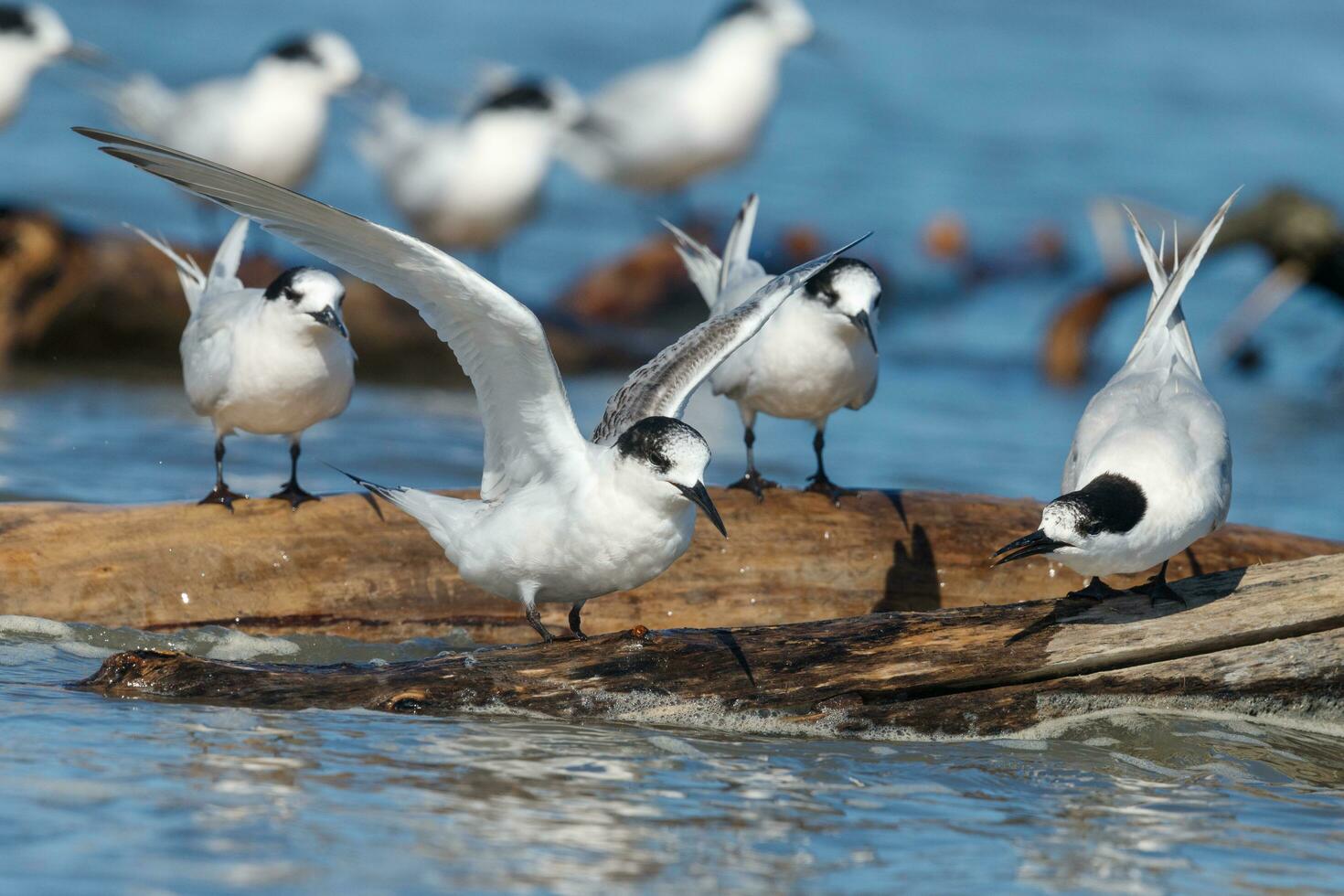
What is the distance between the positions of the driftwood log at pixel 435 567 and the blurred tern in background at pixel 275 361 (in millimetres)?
275

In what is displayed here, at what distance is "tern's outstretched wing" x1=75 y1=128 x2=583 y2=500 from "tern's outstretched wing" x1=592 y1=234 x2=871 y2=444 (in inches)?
14.2

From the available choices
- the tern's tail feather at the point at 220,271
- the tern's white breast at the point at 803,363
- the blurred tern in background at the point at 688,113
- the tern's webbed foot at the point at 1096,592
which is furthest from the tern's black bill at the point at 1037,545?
the blurred tern in background at the point at 688,113

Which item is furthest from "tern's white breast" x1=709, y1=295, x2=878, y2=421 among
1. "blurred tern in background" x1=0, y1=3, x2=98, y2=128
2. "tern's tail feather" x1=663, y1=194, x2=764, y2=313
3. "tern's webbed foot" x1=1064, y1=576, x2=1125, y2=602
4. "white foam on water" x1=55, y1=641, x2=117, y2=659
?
"blurred tern in background" x1=0, y1=3, x2=98, y2=128

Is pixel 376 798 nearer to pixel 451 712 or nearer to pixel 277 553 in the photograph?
pixel 451 712

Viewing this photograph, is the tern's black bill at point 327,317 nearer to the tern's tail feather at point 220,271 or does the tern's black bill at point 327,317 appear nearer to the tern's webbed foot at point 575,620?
the tern's tail feather at point 220,271

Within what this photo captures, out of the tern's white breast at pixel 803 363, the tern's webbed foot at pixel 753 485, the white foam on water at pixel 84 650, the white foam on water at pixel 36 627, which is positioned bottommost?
the white foam on water at pixel 84 650

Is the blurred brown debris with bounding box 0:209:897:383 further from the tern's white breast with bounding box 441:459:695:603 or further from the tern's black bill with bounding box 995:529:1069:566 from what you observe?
the tern's black bill with bounding box 995:529:1069:566

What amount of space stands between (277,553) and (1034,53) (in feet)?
71.1

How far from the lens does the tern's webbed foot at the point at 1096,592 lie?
4973 millimetres

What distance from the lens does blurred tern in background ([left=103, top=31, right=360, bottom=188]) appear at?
1212 cm

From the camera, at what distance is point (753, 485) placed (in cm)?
645

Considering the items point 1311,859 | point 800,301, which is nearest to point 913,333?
point 800,301

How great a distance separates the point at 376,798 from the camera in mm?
4012

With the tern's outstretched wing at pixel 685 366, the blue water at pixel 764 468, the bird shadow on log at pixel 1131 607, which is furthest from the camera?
the tern's outstretched wing at pixel 685 366
